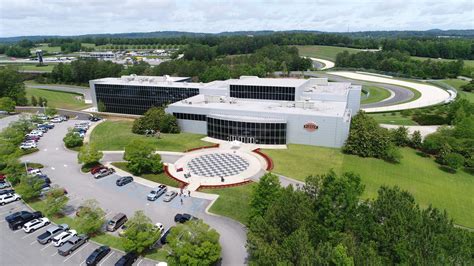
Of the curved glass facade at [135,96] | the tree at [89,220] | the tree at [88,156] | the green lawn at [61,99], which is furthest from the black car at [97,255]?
the green lawn at [61,99]

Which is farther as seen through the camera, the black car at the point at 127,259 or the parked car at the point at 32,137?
the parked car at the point at 32,137

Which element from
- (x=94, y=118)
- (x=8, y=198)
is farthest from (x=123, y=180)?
(x=94, y=118)

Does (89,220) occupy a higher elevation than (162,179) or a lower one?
higher

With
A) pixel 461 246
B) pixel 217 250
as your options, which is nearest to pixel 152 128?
pixel 217 250

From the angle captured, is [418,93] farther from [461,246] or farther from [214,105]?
[461,246]

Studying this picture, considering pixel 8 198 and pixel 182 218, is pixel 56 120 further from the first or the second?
pixel 182 218

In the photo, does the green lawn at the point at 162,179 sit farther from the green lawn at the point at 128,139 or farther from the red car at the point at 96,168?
the green lawn at the point at 128,139

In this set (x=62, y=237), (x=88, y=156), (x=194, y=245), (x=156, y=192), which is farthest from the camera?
(x=88, y=156)
